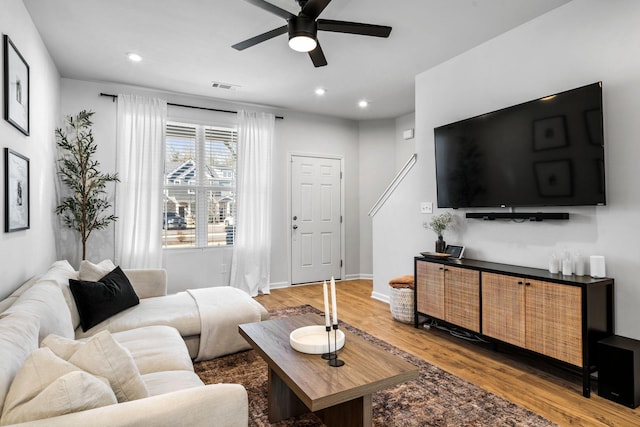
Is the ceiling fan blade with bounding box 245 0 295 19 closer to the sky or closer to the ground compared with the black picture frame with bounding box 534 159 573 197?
closer to the sky

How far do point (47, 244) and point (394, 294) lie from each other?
11.8 ft

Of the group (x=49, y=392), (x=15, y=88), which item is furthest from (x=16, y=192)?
(x=49, y=392)

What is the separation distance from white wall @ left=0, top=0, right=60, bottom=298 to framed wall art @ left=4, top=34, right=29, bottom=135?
51 millimetres

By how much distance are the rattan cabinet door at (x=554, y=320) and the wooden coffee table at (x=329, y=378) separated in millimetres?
1357

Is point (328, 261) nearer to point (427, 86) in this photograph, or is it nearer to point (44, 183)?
point (427, 86)

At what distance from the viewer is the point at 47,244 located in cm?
359

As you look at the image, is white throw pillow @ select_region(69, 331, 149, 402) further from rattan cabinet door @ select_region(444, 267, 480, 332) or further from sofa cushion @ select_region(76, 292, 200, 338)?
rattan cabinet door @ select_region(444, 267, 480, 332)

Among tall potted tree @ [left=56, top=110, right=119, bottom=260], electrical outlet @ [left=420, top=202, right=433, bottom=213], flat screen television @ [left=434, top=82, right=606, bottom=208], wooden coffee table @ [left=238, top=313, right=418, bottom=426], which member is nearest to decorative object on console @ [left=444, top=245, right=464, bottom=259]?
flat screen television @ [left=434, top=82, right=606, bottom=208]

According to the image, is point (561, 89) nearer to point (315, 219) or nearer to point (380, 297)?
point (380, 297)

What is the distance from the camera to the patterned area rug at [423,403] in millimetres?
2023

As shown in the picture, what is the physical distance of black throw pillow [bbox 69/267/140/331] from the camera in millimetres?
2527

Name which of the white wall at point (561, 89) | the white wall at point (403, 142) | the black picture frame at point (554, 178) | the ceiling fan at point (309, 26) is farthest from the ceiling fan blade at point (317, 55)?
the white wall at point (403, 142)

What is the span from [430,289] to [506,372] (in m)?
0.98

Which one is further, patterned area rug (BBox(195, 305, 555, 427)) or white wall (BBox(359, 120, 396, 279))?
white wall (BBox(359, 120, 396, 279))
